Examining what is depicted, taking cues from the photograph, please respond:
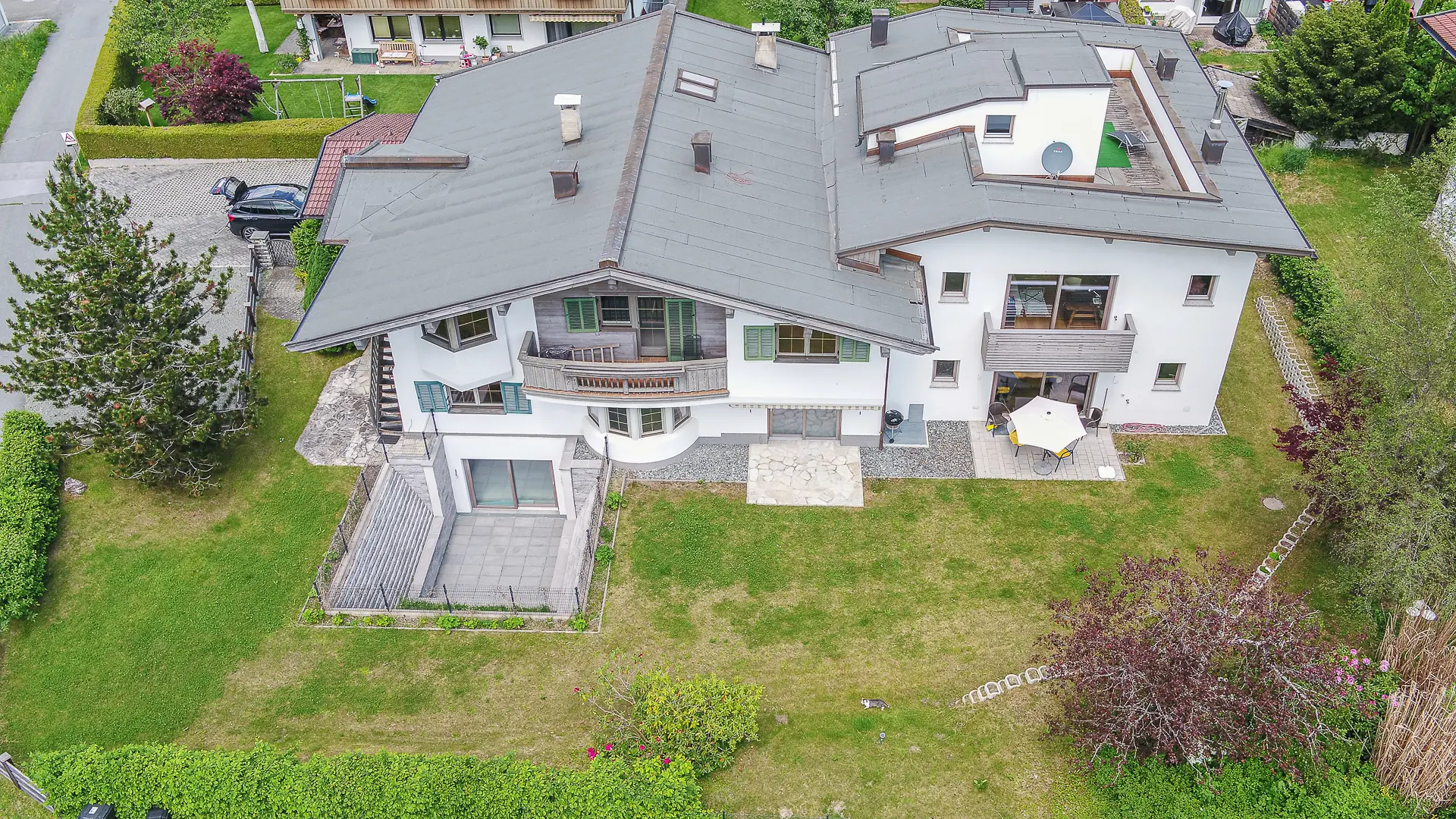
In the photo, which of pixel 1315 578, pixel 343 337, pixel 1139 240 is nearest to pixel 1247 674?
pixel 1315 578

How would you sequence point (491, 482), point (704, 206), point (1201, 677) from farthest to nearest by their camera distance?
point (491, 482)
point (704, 206)
point (1201, 677)

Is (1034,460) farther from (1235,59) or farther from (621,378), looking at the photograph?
(1235,59)

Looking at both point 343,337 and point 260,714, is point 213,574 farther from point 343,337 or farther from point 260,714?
point 343,337

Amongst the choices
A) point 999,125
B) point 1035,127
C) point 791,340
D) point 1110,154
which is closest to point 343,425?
point 791,340

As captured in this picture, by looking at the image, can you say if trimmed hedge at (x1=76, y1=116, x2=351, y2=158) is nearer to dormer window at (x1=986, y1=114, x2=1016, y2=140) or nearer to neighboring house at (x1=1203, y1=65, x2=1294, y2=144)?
dormer window at (x1=986, y1=114, x2=1016, y2=140)

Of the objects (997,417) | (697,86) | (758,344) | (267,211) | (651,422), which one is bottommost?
(997,417)

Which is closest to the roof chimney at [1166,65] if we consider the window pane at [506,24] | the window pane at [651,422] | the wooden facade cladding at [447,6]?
the window pane at [651,422]

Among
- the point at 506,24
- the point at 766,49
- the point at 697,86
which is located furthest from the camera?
the point at 506,24
